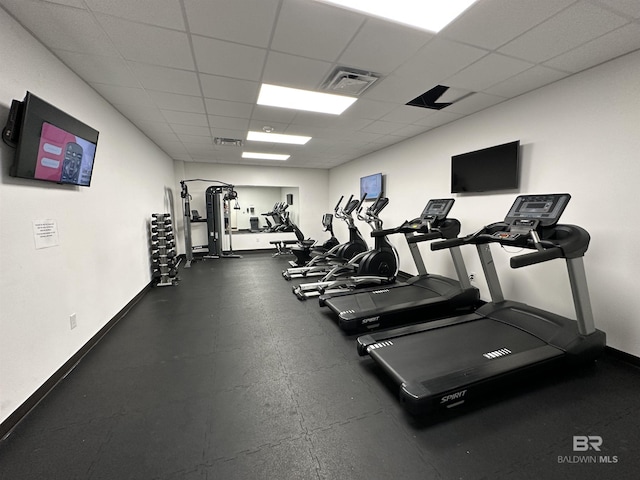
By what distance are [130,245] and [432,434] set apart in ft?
13.8

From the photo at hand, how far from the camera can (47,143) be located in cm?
193

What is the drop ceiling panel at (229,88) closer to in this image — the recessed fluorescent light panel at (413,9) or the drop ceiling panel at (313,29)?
the drop ceiling panel at (313,29)

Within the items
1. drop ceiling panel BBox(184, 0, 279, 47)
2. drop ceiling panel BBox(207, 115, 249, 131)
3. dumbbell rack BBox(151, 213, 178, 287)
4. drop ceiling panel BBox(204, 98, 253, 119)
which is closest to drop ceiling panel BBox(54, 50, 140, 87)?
drop ceiling panel BBox(204, 98, 253, 119)

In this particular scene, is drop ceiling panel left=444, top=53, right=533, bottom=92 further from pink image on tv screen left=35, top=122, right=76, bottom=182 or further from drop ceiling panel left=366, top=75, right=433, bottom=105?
pink image on tv screen left=35, top=122, right=76, bottom=182

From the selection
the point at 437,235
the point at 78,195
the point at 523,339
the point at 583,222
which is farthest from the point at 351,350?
the point at 78,195

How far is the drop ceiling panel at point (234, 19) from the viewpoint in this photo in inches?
65.1

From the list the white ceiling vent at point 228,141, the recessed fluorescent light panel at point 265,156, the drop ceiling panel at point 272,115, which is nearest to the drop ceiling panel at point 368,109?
the drop ceiling panel at point 272,115

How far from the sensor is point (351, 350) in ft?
8.45

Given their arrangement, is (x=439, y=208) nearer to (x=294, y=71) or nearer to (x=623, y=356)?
(x=623, y=356)

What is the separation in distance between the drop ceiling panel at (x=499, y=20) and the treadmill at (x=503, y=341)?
132cm

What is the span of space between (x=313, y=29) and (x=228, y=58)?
829 mm

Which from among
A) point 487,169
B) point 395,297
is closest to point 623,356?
point 395,297

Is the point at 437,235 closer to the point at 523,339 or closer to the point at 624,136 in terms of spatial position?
the point at 523,339

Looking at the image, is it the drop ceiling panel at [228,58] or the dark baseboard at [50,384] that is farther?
the drop ceiling panel at [228,58]
